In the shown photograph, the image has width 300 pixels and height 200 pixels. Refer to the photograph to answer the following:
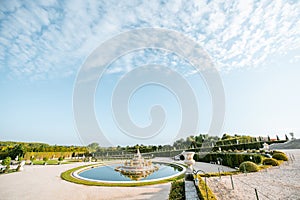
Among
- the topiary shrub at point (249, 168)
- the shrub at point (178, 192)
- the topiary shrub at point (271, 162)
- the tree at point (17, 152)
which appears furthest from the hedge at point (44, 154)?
the topiary shrub at point (271, 162)

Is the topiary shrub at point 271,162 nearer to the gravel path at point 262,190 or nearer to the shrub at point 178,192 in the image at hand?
the gravel path at point 262,190

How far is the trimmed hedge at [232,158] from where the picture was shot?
536 inches

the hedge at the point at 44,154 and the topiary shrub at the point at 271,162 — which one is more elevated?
the hedge at the point at 44,154

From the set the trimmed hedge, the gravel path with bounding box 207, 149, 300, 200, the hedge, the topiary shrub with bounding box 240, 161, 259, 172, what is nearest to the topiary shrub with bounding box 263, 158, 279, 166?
the trimmed hedge

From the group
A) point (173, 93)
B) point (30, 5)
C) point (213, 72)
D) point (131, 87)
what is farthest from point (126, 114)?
point (30, 5)

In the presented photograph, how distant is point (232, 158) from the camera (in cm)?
1648

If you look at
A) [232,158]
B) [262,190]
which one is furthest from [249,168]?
[232,158]

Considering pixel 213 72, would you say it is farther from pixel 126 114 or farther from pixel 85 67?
pixel 85 67

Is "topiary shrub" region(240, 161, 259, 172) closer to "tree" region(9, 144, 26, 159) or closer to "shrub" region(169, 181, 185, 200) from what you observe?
"shrub" region(169, 181, 185, 200)

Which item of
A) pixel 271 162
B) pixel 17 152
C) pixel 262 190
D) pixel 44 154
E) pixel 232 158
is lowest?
pixel 262 190

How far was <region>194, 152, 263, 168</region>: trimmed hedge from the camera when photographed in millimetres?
13608

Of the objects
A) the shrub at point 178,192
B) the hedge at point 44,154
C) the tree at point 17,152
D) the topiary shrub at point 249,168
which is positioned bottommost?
the shrub at point 178,192

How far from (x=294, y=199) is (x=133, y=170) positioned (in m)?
12.7

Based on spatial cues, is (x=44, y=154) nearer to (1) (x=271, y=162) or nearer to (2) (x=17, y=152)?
(2) (x=17, y=152)
